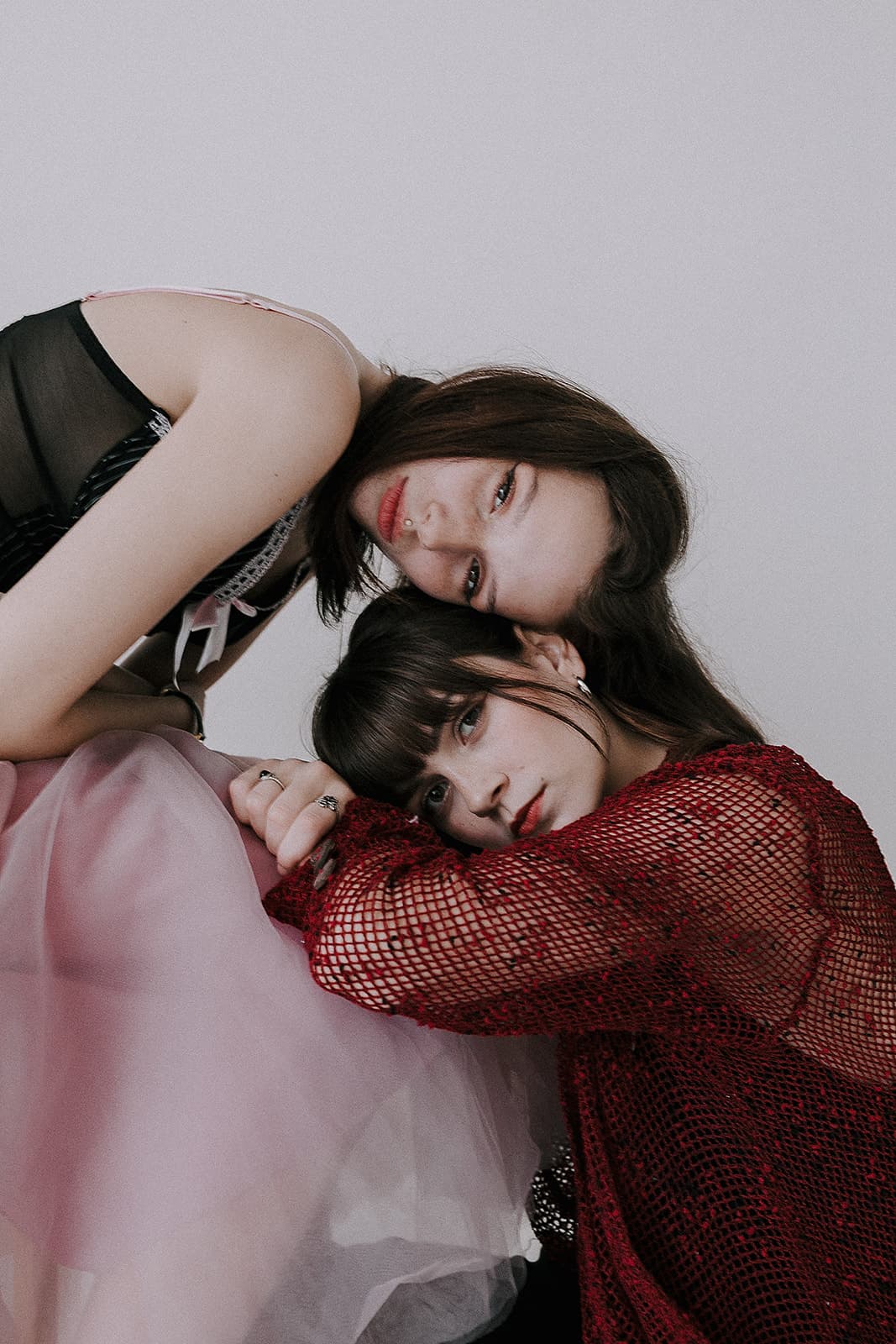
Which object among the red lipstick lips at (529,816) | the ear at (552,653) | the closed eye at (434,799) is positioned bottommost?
the closed eye at (434,799)

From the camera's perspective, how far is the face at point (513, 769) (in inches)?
58.2

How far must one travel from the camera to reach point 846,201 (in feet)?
7.97

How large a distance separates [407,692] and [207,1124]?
0.60m

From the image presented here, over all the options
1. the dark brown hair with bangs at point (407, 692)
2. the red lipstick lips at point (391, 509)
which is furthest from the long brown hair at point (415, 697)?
the red lipstick lips at point (391, 509)

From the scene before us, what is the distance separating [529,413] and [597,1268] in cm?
100

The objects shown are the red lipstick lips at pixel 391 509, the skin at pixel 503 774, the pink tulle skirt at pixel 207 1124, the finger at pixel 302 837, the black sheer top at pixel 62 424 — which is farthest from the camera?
the red lipstick lips at pixel 391 509

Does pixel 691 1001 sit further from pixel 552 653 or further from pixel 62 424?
pixel 62 424

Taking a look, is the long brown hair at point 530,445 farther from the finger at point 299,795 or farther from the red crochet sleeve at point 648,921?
the red crochet sleeve at point 648,921

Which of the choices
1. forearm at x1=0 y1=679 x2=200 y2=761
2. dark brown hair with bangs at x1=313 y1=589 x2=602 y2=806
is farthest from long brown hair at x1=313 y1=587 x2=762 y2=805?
forearm at x1=0 y1=679 x2=200 y2=761

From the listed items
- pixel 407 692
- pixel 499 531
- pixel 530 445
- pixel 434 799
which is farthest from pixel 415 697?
pixel 530 445

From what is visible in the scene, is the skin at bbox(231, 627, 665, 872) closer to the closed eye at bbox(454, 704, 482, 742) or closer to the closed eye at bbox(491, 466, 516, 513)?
the closed eye at bbox(454, 704, 482, 742)

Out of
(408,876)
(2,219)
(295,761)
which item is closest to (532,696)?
(295,761)

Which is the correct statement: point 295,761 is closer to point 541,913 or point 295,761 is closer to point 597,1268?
point 541,913

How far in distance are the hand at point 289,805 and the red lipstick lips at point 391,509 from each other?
1.18 ft
